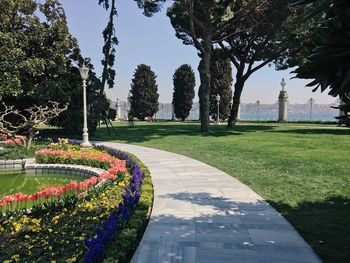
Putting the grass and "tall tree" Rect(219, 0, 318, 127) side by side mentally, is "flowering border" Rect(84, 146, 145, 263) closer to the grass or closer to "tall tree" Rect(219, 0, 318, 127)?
the grass

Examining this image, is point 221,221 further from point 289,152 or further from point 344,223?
point 289,152

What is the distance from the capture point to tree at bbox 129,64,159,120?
4672 cm

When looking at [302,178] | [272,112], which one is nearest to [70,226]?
[302,178]

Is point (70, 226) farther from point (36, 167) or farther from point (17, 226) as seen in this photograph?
point (36, 167)

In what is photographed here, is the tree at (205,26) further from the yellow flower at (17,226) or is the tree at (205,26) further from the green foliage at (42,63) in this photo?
the yellow flower at (17,226)

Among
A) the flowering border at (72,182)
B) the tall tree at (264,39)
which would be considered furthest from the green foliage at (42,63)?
the tall tree at (264,39)

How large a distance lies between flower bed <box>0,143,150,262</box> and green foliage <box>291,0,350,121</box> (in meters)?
3.08

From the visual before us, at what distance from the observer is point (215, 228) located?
18.4 ft

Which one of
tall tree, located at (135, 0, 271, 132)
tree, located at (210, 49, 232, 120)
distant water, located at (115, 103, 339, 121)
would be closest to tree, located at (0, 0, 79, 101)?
tall tree, located at (135, 0, 271, 132)

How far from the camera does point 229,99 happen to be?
43438 millimetres

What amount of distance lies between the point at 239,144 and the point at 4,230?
1252cm

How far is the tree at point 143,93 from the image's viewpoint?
153 feet

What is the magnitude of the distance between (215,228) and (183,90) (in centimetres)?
4102

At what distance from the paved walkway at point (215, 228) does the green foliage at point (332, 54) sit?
7.96 feet
